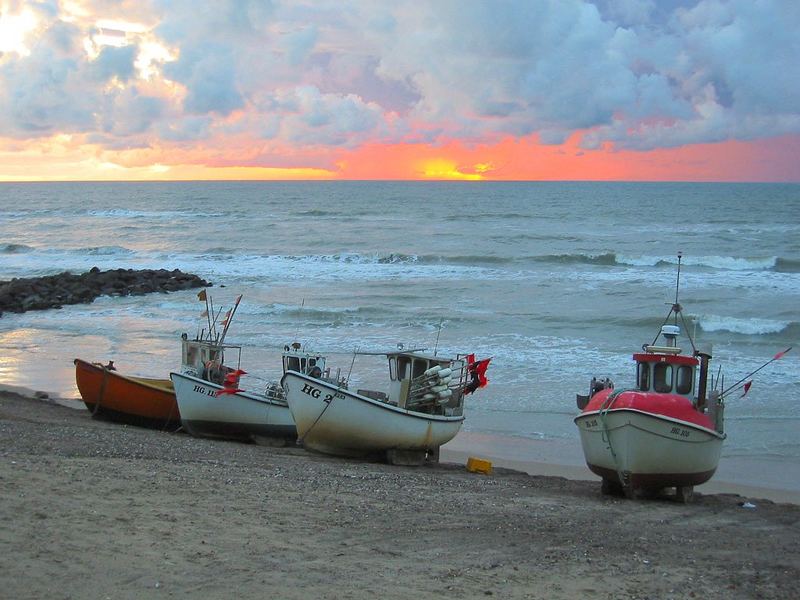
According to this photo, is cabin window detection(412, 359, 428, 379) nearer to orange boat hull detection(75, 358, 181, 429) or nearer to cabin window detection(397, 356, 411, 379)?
cabin window detection(397, 356, 411, 379)

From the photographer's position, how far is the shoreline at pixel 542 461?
1574cm

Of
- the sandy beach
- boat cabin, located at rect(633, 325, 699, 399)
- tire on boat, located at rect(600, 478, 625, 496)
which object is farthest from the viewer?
boat cabin, located at rect(633, 325, 699, 399)

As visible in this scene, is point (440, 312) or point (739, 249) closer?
point (440, 312)

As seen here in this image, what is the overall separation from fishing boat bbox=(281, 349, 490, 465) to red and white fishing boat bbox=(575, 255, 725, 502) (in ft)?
10.3

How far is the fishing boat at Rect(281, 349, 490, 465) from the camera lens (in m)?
16.0

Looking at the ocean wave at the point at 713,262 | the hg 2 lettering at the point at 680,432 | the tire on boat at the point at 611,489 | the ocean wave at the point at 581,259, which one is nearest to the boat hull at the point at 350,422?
the tire on boat at the point at 611,489

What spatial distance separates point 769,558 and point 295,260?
50495 millimetres

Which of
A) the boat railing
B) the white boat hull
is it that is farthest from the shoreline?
the boat railing

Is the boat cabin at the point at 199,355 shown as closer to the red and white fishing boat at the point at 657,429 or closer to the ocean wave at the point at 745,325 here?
the red and white fishing boat at the point at 657,429

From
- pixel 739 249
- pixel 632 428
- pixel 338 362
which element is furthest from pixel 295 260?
pixel 632 428

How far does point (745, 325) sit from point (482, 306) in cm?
1033

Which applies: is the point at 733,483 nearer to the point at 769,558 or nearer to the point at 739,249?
the point at 769,558

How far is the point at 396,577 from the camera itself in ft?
26.6

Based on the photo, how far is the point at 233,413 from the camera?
18094 mm
